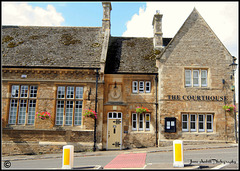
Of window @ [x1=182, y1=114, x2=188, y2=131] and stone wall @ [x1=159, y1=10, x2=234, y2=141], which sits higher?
stone wall @ [x1=159, y1=10, x2=234, y2=141]

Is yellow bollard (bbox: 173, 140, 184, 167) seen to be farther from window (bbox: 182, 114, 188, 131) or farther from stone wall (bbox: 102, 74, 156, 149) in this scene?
window (bbox: 182, 114, 188, 131)

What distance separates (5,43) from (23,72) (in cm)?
451

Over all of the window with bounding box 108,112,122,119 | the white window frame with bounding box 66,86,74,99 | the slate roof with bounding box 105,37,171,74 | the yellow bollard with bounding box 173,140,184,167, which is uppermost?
the slate roof with bounding box 105,37,171,74

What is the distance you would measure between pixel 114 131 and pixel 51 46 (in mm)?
8858

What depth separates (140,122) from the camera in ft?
50.9

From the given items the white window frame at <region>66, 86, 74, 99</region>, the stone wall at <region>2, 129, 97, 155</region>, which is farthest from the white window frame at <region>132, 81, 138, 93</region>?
the white window frame at <region>66, 86, 74, 99</region>

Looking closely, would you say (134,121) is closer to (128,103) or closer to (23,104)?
(128,103)

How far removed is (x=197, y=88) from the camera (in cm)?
1518

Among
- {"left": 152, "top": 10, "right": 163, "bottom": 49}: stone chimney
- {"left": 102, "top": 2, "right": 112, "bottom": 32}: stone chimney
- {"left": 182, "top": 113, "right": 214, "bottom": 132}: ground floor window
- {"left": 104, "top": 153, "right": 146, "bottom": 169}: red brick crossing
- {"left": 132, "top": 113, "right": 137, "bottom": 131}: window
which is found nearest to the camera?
{"left": 104, "top": 153, "right": 146, "bottom": 169}: red brick crossing

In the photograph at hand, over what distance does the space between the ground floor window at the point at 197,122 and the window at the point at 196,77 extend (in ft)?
7.25

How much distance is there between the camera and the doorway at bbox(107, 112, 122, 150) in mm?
15141

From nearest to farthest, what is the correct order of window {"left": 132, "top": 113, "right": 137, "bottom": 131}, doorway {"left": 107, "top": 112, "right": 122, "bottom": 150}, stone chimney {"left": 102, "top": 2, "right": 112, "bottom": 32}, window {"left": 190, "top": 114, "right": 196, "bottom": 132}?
1. window {"left": 190, "top": 114, "right": 196, "bottom": 132}
2. doorway {"left": 107, "top": 112, "right": 122, "bottom": 150}
3. window {"left": 132, "top": 113, "right": 137, "bottom": 131}
4. stone chimney {"left": 102, "top": 2, "right": 112, "bottom": 32}

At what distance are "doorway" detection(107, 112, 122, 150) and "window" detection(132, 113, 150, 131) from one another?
1.05 metres

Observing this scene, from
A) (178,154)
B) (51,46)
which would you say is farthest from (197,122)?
(51,46)
